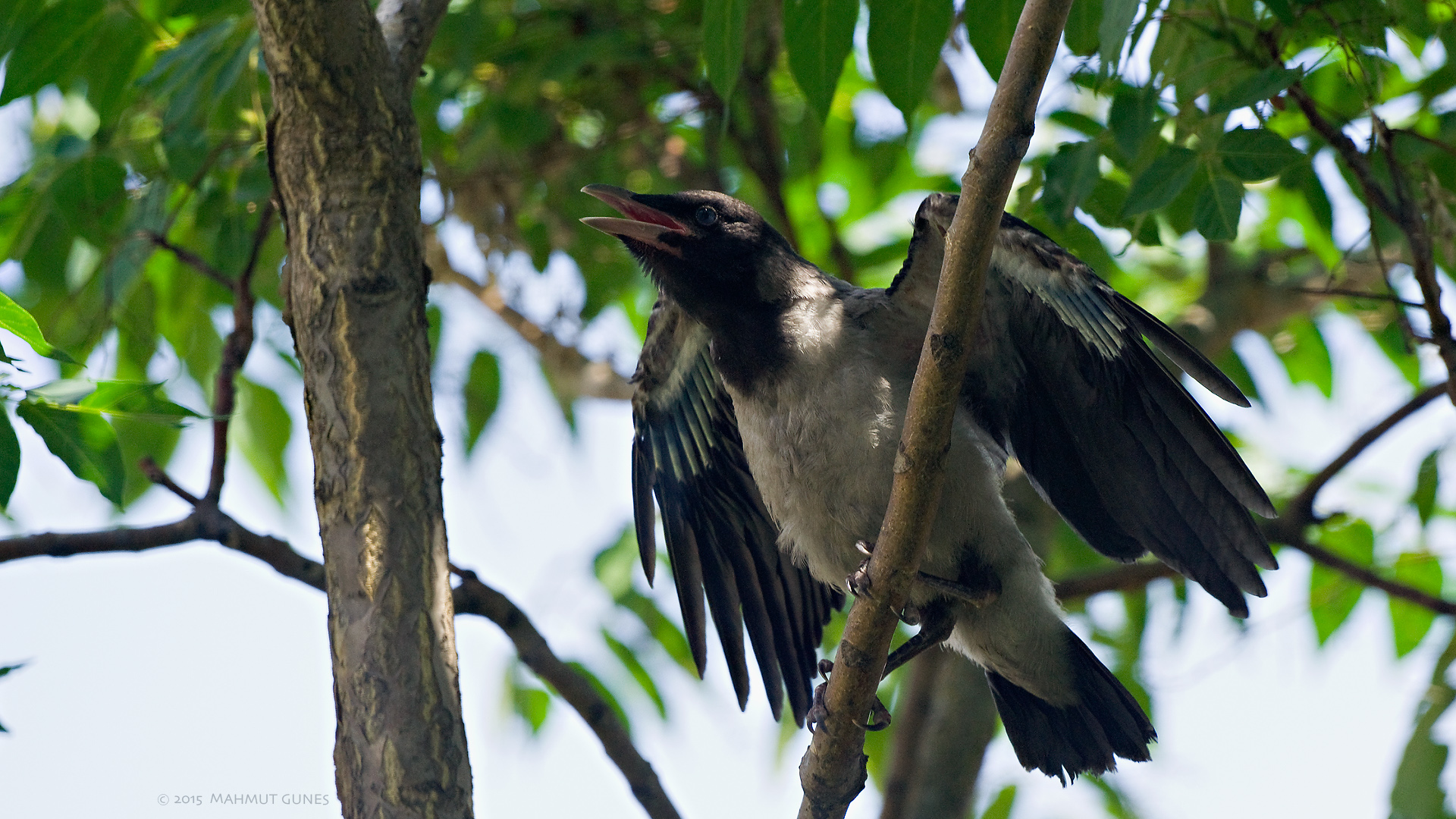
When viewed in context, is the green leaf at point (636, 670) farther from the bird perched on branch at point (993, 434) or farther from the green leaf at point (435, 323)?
the green leaf at point (435, 323)

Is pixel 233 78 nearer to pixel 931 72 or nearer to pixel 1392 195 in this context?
pixel 931 72

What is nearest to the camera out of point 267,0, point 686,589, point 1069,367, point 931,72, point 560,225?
point 267,0

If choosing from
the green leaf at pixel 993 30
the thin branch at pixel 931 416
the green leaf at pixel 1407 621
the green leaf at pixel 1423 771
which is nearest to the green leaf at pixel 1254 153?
the green leaf at pixel 993 30

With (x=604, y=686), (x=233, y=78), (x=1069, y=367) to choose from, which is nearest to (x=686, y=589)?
(x=604, y=686)

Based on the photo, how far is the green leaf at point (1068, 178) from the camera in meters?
3.40

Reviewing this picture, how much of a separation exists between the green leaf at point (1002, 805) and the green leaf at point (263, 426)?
345cm

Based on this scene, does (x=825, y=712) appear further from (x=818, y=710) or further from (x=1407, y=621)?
(x=1407, y=621)

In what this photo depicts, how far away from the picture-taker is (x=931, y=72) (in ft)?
11.1

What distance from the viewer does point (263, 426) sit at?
209 inches

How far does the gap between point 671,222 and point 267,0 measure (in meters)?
1.60

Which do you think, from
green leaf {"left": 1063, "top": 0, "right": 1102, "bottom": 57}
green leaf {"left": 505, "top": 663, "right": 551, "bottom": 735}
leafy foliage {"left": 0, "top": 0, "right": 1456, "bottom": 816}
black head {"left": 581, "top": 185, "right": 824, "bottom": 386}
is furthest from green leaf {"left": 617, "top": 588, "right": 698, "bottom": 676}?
green leaf {"left": 1063, "top": 0, "right": 1102, "bottom": 57}

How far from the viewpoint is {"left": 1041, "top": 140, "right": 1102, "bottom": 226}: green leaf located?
3400 millimetres

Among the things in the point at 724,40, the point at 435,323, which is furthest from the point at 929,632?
the point at 435,323

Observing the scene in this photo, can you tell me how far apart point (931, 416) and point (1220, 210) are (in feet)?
3.64
